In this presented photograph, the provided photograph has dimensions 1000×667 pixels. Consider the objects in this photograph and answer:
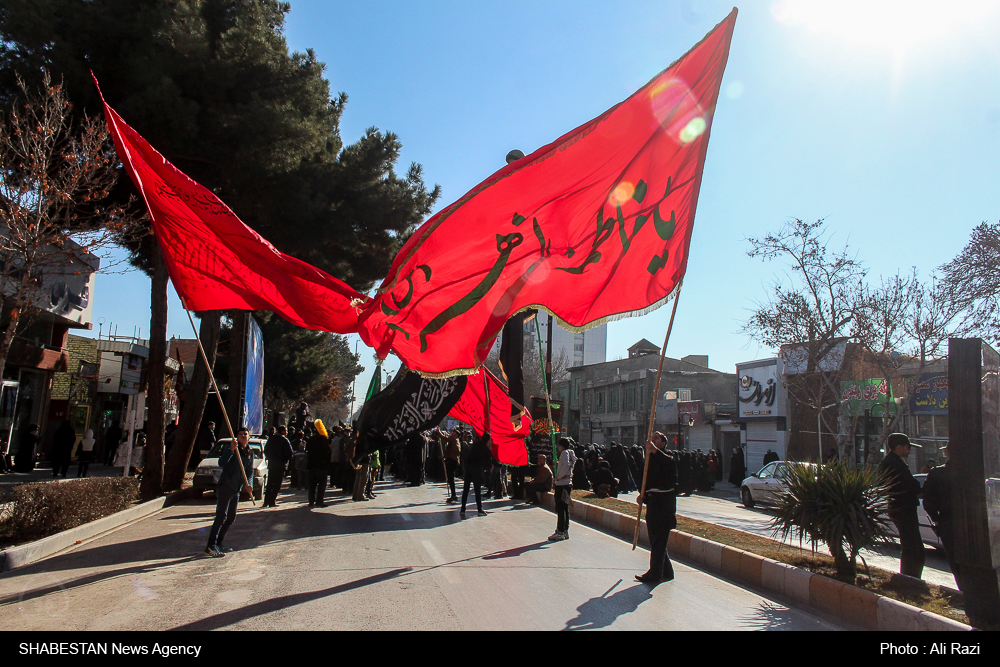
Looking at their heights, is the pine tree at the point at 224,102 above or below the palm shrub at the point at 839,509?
above

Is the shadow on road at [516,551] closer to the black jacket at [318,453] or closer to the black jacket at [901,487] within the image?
the black jacket at [901,487]

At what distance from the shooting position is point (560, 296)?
21.1 ft

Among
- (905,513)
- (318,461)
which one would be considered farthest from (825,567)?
(318,461)

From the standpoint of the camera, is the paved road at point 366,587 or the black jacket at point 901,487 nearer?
the paved road at point 366,587

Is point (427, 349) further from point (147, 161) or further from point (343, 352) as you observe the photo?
point (343, 352)

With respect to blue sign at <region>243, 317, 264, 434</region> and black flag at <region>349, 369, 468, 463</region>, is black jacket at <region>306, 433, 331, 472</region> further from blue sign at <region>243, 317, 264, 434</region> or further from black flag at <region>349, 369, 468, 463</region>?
black flag at <region>349, 369, 468, 463</region>

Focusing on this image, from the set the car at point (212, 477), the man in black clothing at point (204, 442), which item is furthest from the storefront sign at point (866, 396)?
the man in black clothing at point (204, 442)

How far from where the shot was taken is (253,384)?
17031 millimetres

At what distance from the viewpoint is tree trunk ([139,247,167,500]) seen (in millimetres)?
14797

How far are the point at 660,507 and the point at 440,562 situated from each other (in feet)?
9.63

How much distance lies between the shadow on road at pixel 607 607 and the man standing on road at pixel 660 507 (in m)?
0.47

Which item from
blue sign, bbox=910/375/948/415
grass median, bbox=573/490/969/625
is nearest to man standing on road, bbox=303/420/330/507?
grass median, bbox=573/490/969/625

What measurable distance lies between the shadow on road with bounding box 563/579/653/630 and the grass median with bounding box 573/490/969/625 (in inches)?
87.6

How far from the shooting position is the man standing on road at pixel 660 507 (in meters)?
7.50
